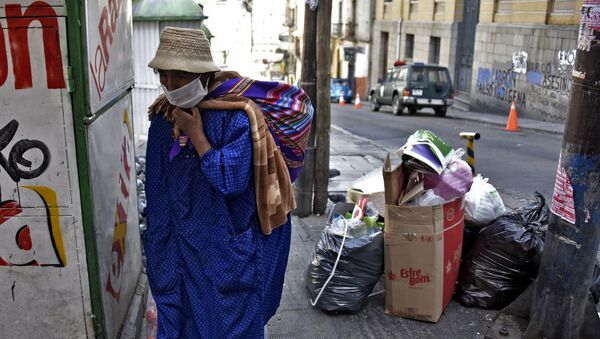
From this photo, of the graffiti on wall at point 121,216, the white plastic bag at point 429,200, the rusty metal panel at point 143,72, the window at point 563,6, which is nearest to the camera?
the graffiti on wall at point 121,216

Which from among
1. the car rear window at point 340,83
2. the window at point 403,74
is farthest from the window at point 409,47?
the window at point 403,74

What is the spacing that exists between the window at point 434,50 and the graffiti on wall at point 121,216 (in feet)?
78.2

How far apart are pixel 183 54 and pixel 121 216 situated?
51.9 inches

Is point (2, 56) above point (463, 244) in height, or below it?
above

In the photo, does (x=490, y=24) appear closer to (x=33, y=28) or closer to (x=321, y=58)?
(x=321, y=58)

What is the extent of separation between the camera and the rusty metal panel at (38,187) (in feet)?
7.84

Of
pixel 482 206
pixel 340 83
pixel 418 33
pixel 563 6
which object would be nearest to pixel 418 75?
pixel 563 6

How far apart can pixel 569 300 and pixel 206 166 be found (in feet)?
7.31

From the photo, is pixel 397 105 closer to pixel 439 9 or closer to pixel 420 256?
pixel 439 9

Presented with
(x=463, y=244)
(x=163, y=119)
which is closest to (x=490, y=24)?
(x=463, y=244)

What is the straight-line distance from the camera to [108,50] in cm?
297

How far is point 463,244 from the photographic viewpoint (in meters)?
4.14

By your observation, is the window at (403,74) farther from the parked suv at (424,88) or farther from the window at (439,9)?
the window at (439,9)

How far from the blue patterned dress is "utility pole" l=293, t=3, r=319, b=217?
3077mm
